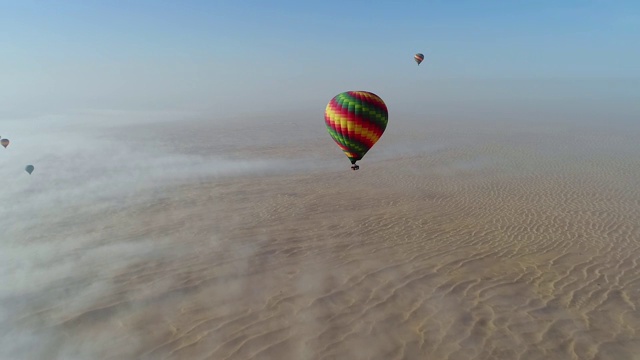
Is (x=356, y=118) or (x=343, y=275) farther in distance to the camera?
(x=356, y=118)

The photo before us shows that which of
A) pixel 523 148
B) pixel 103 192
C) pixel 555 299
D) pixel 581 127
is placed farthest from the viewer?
pixel 581 127

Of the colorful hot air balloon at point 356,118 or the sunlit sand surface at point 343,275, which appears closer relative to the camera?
the sunlit sand surface at point 343,275

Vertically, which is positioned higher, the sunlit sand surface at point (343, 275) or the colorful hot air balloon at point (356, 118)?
the colorful hot air balloon at point (356, 118)

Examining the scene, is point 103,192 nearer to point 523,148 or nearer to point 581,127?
point 523,148

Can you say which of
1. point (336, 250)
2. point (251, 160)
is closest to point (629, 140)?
point (251, 160)

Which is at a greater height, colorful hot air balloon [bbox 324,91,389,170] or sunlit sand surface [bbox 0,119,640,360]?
colorful hot air balloon [bbox 324,91,389,170]
